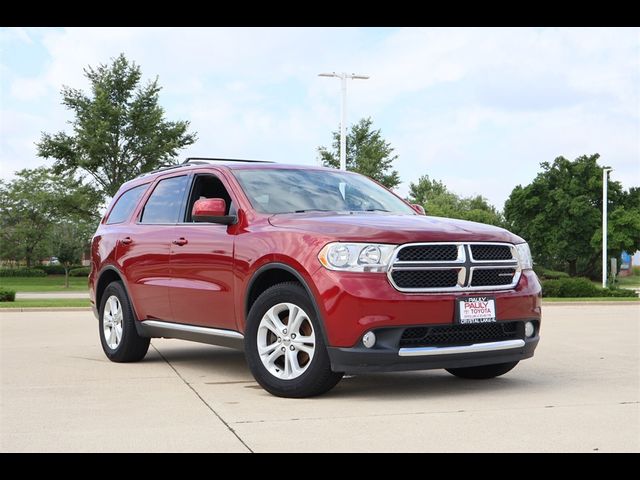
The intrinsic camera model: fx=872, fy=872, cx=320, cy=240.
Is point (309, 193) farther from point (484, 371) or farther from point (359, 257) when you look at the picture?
point (484, 371)

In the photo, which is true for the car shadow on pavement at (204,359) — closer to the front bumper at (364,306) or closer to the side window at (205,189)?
the side window at (205,189)

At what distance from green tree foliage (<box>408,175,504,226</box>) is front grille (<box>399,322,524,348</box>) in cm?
6504

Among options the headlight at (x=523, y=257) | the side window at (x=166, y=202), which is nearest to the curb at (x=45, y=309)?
the side window at (x=166, y=202)

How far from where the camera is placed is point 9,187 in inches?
2450

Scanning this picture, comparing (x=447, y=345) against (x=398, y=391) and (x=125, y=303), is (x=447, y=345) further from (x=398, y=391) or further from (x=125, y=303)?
(x=125, y=303)

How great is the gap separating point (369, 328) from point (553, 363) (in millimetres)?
3538

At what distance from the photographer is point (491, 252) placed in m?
6.79

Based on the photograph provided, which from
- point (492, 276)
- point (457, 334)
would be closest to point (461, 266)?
point (492, 276)

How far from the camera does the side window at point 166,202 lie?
27.8ft

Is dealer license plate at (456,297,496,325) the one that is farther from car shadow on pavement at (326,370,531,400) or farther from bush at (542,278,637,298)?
bush at (542,278,637,298)

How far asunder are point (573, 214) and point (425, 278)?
6277cm

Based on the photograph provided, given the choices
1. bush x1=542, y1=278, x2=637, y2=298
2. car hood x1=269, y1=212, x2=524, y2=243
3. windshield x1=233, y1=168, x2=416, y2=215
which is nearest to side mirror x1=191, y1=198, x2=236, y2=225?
windshield x1=233, y1=168, x2=416, y2=215

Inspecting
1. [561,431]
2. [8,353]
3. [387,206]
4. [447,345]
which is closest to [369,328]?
[447,345]

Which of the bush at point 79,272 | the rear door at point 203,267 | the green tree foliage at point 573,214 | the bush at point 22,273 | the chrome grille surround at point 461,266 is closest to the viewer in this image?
the chrome grille surround at point 461,266
